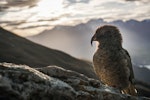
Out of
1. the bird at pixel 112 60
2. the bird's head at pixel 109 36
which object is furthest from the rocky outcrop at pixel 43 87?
the bird's head at pixel 109 36

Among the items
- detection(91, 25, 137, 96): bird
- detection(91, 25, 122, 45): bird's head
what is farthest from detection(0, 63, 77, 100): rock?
detection(91, 25, 122, 45): bird's head

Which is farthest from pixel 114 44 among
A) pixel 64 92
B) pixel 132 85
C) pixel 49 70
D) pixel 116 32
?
pixel 64 92

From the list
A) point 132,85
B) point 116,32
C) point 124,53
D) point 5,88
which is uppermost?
point 5,88

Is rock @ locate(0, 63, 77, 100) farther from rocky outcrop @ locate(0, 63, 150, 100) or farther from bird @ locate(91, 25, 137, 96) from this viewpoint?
bird @ locate(91, 25, 137, 96)

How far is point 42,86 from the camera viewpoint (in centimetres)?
809

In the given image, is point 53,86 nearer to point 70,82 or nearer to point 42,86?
point 42,86

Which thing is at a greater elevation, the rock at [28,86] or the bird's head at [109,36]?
the rock at [28,86]

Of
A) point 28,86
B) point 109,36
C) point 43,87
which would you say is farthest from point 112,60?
point 28,86

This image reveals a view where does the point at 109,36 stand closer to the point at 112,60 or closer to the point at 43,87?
the point at 112,60

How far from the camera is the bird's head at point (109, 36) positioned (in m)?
14.2

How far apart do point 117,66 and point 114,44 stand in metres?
0.84

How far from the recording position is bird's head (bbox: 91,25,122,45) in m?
14.2

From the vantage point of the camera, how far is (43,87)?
8.06 metres

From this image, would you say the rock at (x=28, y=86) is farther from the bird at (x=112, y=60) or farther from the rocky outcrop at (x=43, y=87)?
the bird at (x=112, y=60)
